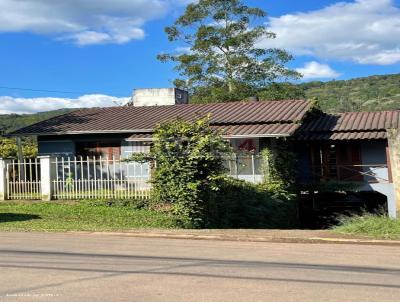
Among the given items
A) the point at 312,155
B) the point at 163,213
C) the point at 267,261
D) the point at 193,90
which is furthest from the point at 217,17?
the point at 267,261

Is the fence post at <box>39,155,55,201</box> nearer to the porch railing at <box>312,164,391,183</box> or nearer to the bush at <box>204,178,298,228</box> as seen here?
the bush at <box>204,178,298,228</box>

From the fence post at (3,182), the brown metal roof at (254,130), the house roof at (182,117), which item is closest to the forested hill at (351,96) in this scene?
the house roof at (182,117)

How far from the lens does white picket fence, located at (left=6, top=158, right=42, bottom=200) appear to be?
1859cm

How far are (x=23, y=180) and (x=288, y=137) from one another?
10515 mm

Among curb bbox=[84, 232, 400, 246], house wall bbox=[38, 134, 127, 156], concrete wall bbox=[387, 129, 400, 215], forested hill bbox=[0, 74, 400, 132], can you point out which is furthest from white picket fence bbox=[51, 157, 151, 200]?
forested hill bbox=[0, 74, 400, 132]

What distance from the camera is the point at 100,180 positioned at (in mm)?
18391

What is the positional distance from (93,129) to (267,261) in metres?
16.6

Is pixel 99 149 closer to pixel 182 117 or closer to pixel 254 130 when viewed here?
pixel 182 117

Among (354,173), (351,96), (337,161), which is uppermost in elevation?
(351,96)

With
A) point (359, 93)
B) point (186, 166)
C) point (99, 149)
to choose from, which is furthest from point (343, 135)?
point (359, 93)

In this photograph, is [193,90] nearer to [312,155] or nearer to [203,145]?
[312,155]

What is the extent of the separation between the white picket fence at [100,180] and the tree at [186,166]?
284 centimetres

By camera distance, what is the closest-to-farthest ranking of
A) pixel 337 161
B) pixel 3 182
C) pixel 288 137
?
1. pixel 3 182
2. pixel 288 137
3. pixel 337 161

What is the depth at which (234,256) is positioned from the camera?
370 inches
